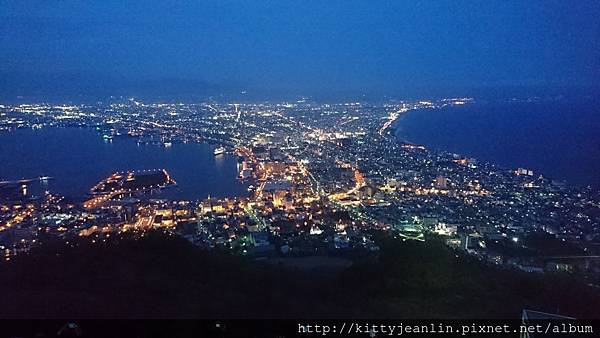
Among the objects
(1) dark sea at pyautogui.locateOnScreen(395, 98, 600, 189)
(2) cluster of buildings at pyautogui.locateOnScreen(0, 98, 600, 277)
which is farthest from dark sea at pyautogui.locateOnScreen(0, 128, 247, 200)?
(1) dark sea at pyautogui.locateOnScreen(395, 98, 600, 189)

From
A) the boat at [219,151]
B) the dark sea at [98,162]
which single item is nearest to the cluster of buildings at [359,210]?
the boat at [219,151]

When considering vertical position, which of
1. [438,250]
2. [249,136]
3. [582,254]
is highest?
[249,136]

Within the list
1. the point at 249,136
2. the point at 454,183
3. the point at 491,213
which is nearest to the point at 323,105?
the point at 249,136

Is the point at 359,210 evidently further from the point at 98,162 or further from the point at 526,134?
the point at 526,134

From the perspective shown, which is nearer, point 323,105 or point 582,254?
point 582,254

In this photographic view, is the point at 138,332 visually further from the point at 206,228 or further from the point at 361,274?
the point at 206,228

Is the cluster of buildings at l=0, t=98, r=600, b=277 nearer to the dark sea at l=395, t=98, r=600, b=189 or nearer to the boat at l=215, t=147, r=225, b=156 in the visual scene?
the boat at l=215, t=147, r=225, b=156

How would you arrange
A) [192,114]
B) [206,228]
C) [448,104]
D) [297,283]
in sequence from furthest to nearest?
[448,104]
[192,114]
[206,228]
[297,283]

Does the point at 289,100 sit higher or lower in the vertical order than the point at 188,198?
higher
